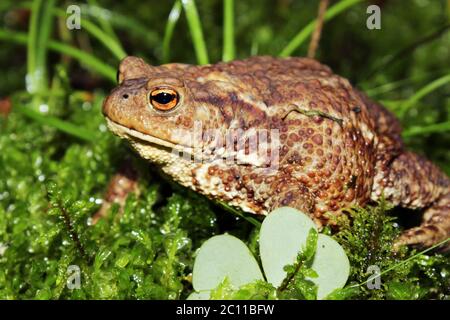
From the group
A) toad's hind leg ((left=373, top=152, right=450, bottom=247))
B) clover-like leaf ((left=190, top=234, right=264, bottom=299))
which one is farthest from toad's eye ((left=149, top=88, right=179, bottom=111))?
toad's hind leg ((left=373, top=152, right=450, bottom=247))

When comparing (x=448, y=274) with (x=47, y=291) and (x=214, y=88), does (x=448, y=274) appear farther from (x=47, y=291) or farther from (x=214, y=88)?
(x=47, y=291)

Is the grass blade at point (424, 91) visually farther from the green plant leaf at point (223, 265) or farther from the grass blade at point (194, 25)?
the green plant leaf at point (223, 265)

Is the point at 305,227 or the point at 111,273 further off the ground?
the point at 305,227

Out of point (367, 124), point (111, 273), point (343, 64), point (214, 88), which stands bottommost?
point (111, 273)

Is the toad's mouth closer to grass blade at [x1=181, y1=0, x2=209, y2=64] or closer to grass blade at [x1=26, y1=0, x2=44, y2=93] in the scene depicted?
grass blade at [x1=181, y1=0, x2=209, y2=64]

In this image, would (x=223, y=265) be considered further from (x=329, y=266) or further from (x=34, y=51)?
(x=34, y=51)

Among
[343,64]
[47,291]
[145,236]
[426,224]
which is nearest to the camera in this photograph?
[47,291]

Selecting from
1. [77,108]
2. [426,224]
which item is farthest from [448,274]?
[77,108]
